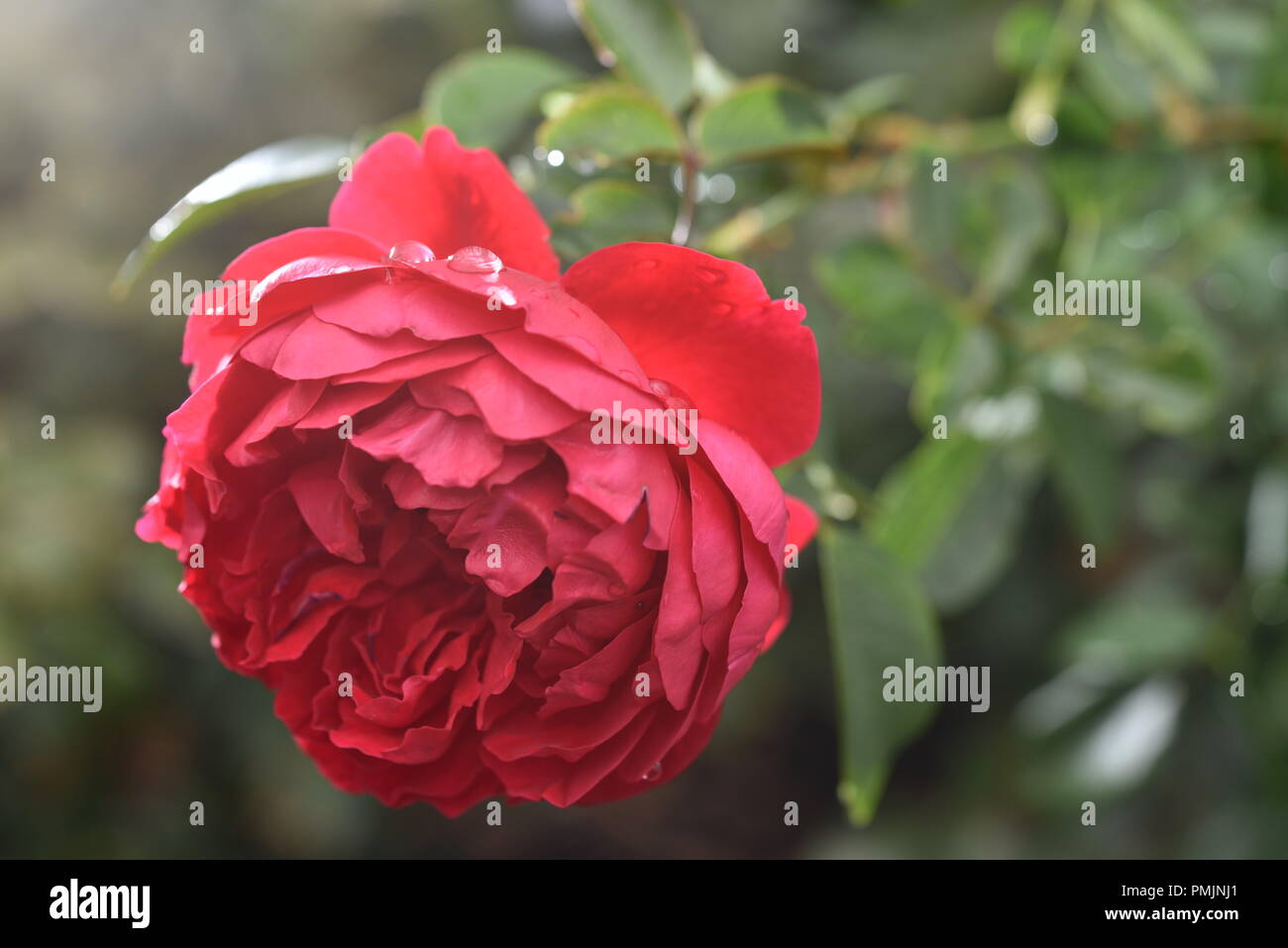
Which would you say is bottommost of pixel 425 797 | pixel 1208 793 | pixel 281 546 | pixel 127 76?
pixel 1208 793

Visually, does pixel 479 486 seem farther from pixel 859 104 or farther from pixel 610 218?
pixel 859 104

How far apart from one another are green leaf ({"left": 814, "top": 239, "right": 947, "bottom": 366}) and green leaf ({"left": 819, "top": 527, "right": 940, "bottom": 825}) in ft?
0.80

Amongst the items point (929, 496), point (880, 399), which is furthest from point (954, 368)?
point (880, 399)

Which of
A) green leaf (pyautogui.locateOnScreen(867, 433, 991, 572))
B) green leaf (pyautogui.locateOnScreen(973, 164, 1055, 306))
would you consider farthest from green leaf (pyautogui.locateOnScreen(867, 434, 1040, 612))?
green leaf (pyautogui.locateOnScreen(973, 164, 1055, 306))

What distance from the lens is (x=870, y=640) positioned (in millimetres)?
563

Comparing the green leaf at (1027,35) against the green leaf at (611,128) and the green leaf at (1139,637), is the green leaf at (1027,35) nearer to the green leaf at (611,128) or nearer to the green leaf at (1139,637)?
the green leaf at (611,128)

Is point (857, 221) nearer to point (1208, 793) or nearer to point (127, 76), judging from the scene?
point (1208, 793)

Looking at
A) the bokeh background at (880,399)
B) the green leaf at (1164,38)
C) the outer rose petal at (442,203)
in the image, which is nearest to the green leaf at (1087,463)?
the bokeh background at (880,399)

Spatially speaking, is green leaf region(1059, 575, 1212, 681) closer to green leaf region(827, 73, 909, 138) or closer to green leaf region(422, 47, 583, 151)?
green leaf region(827, 73, 909, 138)

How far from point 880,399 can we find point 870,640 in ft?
2.60

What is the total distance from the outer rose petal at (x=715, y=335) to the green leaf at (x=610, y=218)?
0.08m

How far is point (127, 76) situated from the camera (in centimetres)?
146
